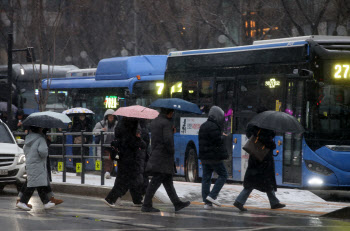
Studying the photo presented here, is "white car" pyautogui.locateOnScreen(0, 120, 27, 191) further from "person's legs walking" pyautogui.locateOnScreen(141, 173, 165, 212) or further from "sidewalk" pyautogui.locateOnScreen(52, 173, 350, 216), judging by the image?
"person's legs walking" pyautogui.locateOnScreen(141, 173, 165, 212)

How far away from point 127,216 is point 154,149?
3.94 feet

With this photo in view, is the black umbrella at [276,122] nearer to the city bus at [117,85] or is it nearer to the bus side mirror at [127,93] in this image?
the city bus at [117,85]

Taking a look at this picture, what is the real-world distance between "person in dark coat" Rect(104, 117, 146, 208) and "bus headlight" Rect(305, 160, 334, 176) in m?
4.05

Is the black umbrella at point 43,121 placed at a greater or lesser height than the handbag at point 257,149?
greater

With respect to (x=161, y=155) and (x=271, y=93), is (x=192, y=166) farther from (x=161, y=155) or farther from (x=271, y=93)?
(x=161, y=155)

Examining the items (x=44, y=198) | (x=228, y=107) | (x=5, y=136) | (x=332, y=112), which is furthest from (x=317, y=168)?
(x=5, y=136)

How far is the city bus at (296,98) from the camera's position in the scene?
52.1 ft

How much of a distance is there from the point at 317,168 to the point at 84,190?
456cm

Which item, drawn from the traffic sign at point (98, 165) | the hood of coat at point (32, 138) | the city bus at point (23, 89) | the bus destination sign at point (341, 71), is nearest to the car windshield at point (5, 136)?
the traffic sign at point (98, 165)

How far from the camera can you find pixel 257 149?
1282cm

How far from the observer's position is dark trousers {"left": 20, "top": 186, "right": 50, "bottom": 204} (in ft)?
42.5

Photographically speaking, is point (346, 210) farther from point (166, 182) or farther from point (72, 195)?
point (72, 195)

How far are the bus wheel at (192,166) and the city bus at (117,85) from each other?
2.78 metres

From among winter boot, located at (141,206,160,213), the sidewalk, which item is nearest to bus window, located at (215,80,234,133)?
the sidewalk
